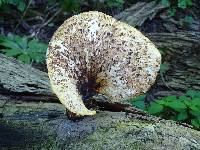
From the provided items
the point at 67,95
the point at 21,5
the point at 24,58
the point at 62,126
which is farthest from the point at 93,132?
the point at 21,5

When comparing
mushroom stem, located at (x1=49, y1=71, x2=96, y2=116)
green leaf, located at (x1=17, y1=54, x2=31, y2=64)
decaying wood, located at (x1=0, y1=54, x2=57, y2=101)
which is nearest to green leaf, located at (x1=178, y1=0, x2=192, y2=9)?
green leaf, located at (x1=17, y1=54, x2=31, y2=64)

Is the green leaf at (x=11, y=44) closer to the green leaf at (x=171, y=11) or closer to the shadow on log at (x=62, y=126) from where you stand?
the shadow on log at (x=62, y=126)

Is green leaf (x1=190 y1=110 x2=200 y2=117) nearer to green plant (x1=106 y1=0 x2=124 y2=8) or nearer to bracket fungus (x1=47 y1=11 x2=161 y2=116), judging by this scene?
bracket fungus (x1=47 y1=11 x2=161 y2=116)

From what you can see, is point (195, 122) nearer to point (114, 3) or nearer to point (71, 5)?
point (114, 3)

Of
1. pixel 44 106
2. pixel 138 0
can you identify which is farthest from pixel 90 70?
pixel 138 0

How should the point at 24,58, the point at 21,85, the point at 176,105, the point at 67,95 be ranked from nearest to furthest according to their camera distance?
the point at 67,95
the point at 21,85
the point at 176,105
the point at 24,58

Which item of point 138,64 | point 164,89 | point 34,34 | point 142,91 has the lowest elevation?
point 164,89

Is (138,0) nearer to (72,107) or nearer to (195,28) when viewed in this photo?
(195,28)

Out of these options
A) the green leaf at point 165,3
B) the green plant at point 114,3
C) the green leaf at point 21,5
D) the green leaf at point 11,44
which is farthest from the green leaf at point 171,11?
the green leaf at point 11,44
